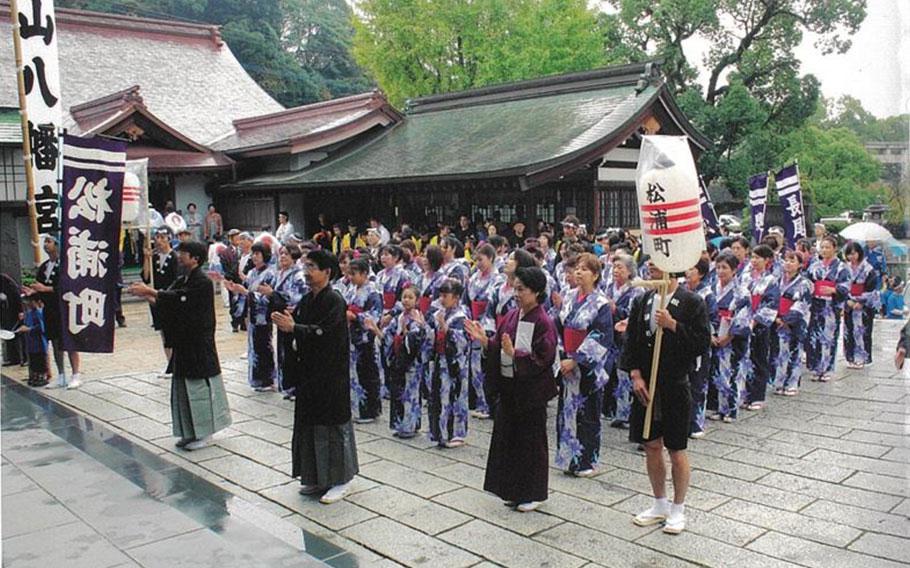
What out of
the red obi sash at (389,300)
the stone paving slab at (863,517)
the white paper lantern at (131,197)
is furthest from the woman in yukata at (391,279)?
the white paper lantern at (131,197)

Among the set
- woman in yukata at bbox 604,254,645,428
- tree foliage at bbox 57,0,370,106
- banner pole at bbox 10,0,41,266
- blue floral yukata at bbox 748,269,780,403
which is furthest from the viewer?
tree foliage at bbox 57,0,370,106

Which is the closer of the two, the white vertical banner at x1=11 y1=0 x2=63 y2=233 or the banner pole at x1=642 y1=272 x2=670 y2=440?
the banner pole at x1=642 y1=272 x2=670 y2=440

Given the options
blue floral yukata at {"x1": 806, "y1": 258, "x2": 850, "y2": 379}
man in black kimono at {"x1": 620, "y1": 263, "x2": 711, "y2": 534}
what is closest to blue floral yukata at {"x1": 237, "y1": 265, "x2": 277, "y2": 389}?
man in black kimono at {"x1": 620, "y1": 263, "x2": 711, "y2": 534}

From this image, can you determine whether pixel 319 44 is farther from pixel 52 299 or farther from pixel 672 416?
pixel 672 416

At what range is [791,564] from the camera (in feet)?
15.0

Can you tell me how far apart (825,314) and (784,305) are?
1249 mm

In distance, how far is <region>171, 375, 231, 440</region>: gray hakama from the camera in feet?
23.4

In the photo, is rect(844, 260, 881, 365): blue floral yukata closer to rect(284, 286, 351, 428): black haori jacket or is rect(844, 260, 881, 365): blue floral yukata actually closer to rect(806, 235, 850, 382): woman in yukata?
rect(806, 235, 850, 382): woman in yukata

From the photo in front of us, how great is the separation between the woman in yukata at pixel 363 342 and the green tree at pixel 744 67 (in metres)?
19.4

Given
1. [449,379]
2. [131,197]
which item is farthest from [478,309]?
[131,197]

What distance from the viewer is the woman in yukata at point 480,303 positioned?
773cm

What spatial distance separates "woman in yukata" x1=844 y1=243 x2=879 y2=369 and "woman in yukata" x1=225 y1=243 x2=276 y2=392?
7636mm

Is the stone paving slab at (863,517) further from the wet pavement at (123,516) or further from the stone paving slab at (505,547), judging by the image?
the wet pavement at (123,516)

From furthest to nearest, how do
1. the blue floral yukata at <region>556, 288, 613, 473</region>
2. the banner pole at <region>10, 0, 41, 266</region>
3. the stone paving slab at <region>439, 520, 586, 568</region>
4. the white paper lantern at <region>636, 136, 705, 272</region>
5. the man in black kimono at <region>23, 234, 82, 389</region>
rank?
the banner pole at <region>10, 0, 41, 266</region> → the man in black kimono at <region>23, 234, 82, 389</region> → the blue floral yukata at <region>556, 288, 613, 473</region> → the white paper lantern at <region>636, 136, 705, 272</region> → the stone paving slab at <region>439, 520, 586, 568</region>
